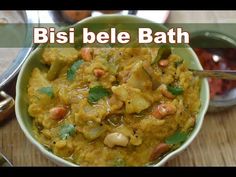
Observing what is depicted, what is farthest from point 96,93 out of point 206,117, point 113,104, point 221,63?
point 221,63

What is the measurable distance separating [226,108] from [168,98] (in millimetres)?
336

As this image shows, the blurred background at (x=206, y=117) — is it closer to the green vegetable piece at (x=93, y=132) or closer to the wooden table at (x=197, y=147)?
the wooden table at (x=197, y=147)

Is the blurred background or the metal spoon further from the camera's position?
the blurred background

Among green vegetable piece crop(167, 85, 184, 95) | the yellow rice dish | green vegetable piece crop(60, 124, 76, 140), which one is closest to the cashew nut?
the yellow rice dish

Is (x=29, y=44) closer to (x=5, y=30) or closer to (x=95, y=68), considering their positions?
(x=5, y=30)

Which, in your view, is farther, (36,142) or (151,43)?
(151,43)

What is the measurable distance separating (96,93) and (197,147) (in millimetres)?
510

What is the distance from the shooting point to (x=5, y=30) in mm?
2107

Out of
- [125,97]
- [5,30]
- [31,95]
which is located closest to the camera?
[125,97]

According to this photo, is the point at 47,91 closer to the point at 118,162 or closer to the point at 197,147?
the point at 118,162

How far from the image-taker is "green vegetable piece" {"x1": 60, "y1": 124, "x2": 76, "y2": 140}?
Result: 1603 millimetres

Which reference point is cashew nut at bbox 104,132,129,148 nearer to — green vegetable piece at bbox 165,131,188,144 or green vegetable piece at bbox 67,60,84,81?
green vegetable piece at bbox 165,131,188,144

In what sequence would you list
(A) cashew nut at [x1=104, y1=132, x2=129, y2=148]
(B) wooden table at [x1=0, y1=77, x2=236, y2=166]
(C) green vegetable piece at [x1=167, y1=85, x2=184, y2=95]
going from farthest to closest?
(B) wooden table at [x1=0, y1=77, x2=236, y2=166] → (C) green vegetable piece at [x1=167, y1=85, x2=184, y2=95] → (A) cashew nut at [x1=104, y1=132, x2=129, y2=148]

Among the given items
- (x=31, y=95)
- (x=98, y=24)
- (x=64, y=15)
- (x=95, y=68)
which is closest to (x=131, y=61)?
(x=95, y=68)
